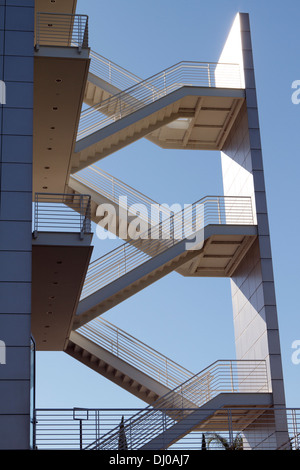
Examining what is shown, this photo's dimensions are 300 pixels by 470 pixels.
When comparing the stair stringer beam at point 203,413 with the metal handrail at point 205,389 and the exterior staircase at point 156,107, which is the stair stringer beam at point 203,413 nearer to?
the metal handrail at point 205,389

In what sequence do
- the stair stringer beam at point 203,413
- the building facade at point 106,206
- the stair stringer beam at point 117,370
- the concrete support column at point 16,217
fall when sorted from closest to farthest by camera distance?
1. the concrete support column at point 16,217
2. the building facade at point 106,206
3. the stair stringer beam at point 203,413
4. the stair stringer beam at point 117,370

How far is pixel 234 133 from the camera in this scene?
30.2m

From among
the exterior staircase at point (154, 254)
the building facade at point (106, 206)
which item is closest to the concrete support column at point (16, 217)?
the building facade at point (106, 206)

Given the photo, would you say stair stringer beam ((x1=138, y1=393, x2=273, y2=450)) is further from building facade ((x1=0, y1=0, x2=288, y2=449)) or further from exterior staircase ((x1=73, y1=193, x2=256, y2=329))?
exterior staircase ((x1=73, y1=193, x2=256, y2=329))

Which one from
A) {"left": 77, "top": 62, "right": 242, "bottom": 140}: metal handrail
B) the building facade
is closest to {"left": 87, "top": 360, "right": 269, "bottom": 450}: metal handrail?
the building facade

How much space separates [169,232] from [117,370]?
5108 millimetres

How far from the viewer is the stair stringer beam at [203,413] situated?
21891 mm

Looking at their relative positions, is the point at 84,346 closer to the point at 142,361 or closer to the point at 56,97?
the point at 142,361

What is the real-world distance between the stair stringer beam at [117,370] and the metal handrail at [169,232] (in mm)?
2469
